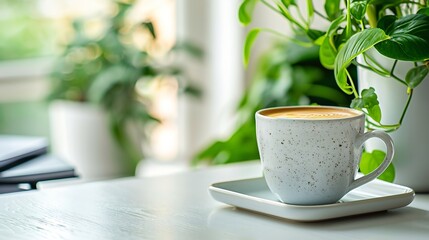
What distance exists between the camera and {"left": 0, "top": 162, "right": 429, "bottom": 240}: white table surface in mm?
Result: 745

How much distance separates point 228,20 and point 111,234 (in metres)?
1.67

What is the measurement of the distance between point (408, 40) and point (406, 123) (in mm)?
146

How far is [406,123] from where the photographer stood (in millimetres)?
895

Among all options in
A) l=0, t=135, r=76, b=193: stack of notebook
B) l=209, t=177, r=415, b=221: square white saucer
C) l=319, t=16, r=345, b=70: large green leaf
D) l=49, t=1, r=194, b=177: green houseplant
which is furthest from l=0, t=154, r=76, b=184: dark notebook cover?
l=49, t=1, r=194, b=177: green houseplant

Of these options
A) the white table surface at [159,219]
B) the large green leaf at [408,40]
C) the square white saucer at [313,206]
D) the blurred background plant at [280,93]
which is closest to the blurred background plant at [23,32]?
the blurred background plant at [280,93]

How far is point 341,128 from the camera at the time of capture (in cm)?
76

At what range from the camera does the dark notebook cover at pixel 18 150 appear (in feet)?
3.42

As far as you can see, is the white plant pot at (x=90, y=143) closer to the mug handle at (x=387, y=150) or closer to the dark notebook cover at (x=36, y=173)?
the dark notebook cover at (x=36, y=173)

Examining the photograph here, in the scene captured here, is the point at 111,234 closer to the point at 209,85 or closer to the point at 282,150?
the point at 282,150

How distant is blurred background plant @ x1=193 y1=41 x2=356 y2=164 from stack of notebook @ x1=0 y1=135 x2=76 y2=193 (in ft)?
2.04

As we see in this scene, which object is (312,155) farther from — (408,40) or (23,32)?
(23,32)

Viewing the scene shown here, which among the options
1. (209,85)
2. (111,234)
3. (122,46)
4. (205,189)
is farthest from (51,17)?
(111,234)

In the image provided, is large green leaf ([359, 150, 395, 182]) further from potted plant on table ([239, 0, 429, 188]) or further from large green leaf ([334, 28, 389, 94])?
large green leaf ([334, 28, 389, 94])

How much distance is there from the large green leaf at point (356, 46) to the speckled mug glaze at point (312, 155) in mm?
44
